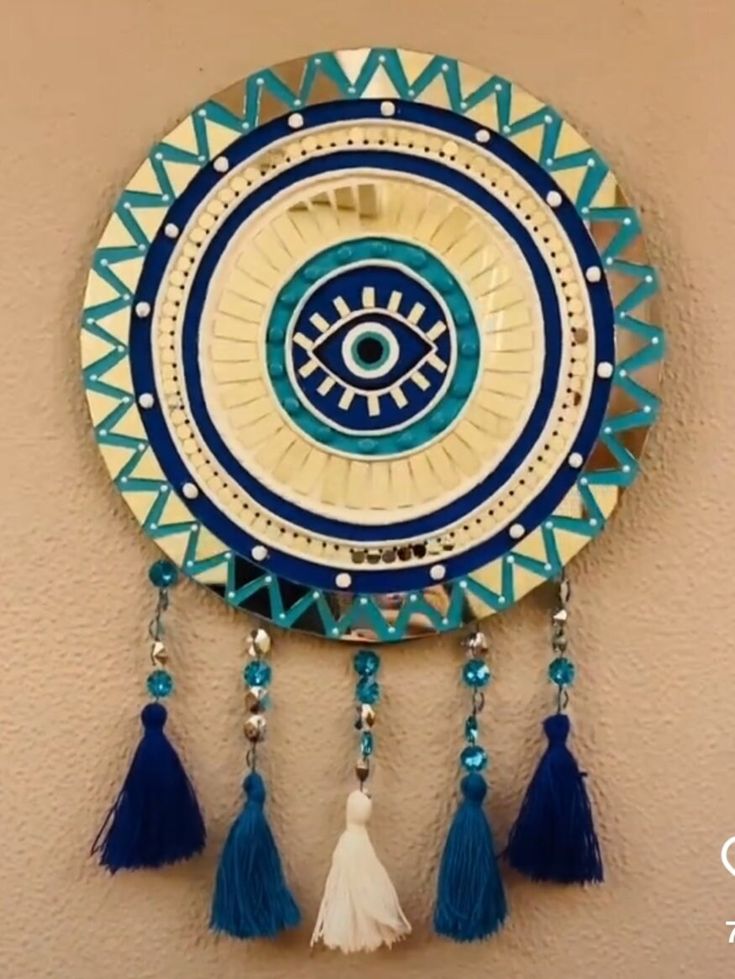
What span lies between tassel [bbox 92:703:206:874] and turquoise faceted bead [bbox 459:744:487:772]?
0.64 ft

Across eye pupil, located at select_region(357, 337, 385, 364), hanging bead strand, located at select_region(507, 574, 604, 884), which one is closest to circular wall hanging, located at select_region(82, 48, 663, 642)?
eye pupil, located at select_region(357, 337, 385, 364)

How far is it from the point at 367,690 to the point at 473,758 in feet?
0.29

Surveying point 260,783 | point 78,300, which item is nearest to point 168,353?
point 78,300

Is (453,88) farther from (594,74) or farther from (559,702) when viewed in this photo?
(559,702)

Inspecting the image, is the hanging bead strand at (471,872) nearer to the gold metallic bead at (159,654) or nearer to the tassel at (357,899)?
the tassel at (357,899)

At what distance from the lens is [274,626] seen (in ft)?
3.05

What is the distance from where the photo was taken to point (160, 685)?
92 centimetres

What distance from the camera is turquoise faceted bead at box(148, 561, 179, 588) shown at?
0.92 m

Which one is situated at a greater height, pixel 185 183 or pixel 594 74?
pixel 594 74

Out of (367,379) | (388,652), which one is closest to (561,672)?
(388,652)

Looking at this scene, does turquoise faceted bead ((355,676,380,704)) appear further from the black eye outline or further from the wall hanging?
the black eye outline

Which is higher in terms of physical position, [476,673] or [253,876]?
[476,673]

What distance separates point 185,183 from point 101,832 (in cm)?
47

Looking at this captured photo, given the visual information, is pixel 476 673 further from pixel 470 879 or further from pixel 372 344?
pixel 372 344
